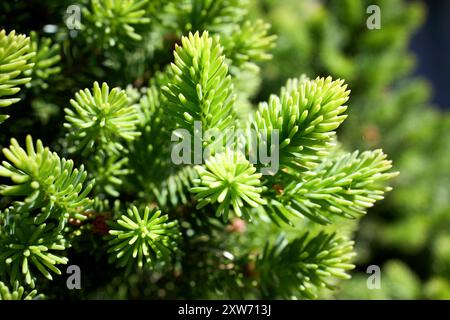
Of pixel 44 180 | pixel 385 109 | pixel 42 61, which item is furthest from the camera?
pixel 385 109

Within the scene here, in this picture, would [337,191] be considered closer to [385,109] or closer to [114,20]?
[114,20]

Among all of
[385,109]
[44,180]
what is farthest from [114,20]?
[385,109]

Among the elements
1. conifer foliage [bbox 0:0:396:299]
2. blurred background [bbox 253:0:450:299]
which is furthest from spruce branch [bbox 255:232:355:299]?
blurred background [bbox 253:0:450:299]

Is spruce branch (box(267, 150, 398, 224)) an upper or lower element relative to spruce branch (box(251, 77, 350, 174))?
lower

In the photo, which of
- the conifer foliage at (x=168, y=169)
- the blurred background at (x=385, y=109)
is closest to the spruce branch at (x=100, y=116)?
the conifer foliage at (x=168, y=169)

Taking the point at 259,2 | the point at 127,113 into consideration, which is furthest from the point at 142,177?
the point at 259,2

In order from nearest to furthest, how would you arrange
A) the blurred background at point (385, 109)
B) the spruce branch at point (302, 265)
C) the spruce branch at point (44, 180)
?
1. the spruce branch at point (44, 180)
2. the spruce branch at point (302, 265)
3. the blurred background at point (385, 109)

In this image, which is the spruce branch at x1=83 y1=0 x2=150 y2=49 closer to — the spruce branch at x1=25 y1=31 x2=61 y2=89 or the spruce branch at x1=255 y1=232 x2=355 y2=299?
the spruce branch at x1=25 y1=31 x2=61 y2=89

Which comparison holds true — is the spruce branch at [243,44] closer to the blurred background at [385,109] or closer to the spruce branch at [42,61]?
the spruce branch at [42,61]
